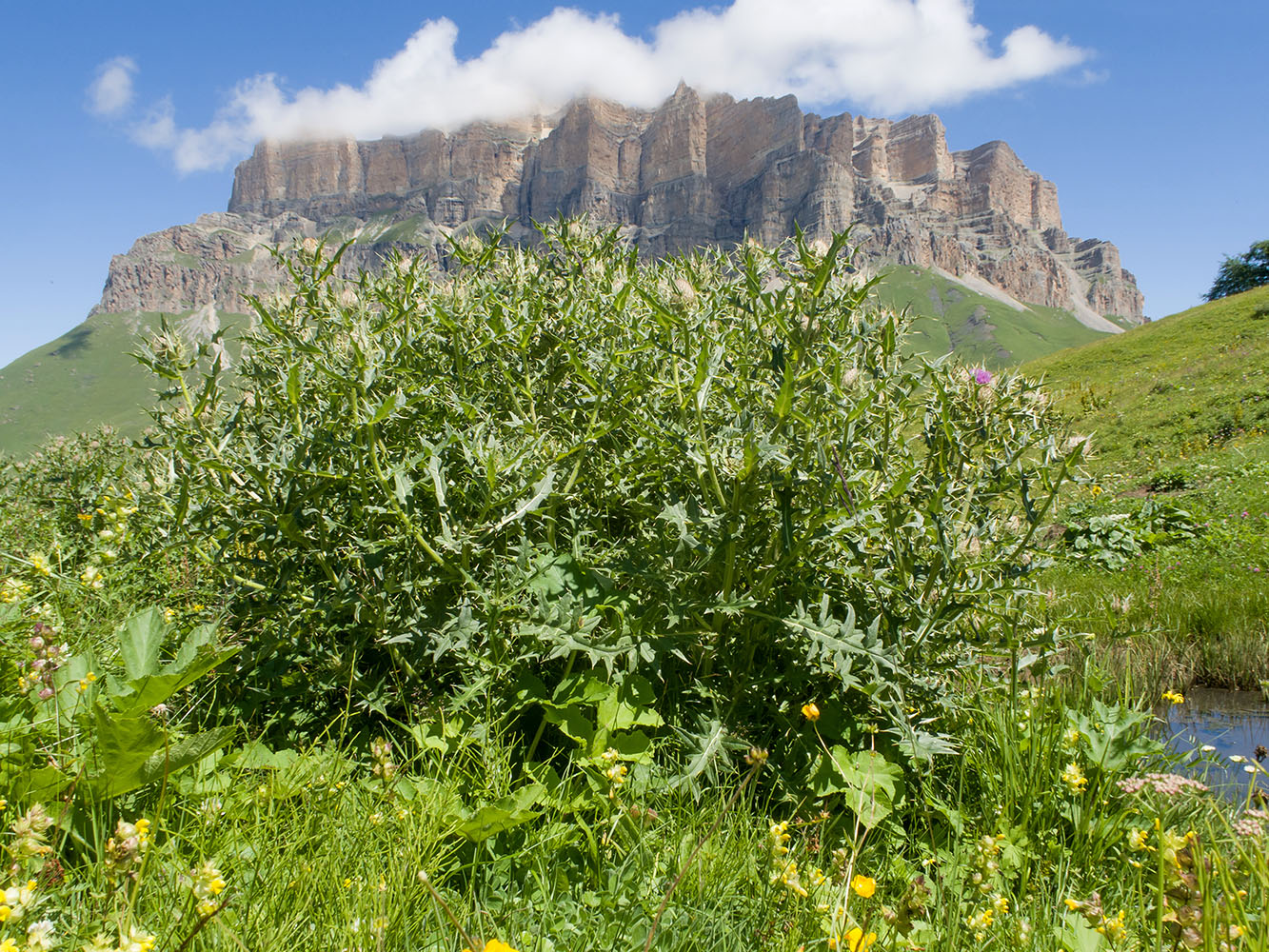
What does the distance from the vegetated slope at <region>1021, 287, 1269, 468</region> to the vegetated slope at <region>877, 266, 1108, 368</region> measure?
101824 mm

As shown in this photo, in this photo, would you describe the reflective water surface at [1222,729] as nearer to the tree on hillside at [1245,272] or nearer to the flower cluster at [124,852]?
the flower cluster at [124,852]

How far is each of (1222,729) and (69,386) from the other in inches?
6688

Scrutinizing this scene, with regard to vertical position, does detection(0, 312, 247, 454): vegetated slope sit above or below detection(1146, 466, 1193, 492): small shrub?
above

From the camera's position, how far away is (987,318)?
440ft

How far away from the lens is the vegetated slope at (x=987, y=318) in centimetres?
12719

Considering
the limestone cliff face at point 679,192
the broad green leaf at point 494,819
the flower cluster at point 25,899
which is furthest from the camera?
the limestone cliff face at point 679,192

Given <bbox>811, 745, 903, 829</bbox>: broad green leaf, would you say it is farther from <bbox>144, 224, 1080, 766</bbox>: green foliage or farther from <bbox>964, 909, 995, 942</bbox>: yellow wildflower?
<bbox>964, 909, 995, 942</bbox>: yellow wildflower

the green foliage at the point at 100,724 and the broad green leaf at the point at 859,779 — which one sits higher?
the green foliage at the point at 100,724

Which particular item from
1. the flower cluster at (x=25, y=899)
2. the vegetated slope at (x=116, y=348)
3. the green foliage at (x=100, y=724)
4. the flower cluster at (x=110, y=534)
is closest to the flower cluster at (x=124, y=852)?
the flower cluster at (x=25, y=899)

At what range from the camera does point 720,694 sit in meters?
2.28

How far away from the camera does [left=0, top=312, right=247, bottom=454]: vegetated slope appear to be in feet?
380

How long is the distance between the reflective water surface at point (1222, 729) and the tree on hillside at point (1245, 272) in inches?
2891

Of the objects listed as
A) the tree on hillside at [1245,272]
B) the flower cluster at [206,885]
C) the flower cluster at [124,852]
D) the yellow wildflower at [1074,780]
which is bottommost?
the yellow wildflower at [1074,780]

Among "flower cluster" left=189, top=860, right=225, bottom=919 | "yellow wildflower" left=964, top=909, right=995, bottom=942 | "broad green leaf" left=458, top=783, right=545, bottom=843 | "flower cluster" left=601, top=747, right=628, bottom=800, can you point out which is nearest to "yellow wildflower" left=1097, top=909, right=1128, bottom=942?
"yellow wildflower" left=964, top=909, right=995, bottom=942
